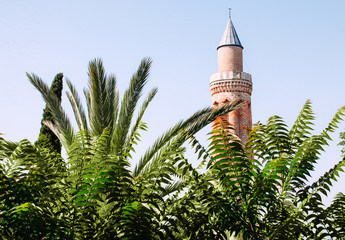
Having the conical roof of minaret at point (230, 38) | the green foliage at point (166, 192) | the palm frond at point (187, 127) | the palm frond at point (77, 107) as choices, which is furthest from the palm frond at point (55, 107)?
the conical roof of minaret at point (230, 38)

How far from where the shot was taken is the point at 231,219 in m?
2.92

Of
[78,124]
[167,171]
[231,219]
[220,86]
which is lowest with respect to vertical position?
[231,219]

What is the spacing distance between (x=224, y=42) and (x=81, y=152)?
20157 mm

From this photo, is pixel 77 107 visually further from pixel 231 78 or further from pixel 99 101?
pixel 231 78

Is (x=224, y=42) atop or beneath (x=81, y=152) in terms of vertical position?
atop

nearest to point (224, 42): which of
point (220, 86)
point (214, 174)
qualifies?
point (220, 86)

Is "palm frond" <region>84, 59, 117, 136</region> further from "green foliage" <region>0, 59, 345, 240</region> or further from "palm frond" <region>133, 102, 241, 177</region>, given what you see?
"green foliage" <region>0, 59, 345, 240</region>

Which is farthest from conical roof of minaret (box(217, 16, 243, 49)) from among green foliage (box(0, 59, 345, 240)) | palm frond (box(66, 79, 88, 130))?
green foliage (box(0, 59, 345, 240))

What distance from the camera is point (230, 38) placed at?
22.3 m

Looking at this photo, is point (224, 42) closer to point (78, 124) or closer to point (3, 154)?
point (78, 124)

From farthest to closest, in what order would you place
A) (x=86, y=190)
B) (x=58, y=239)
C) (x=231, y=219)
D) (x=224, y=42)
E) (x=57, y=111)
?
(x=224, y=42) → (x=57, y=111) → (x=231, y=219) → (x=58, y=239) → (x=86, y=190)

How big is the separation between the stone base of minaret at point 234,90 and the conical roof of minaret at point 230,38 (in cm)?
144

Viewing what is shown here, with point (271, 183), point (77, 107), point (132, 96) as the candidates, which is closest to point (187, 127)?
point (132, 96)

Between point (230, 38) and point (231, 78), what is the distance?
2.01 meters
